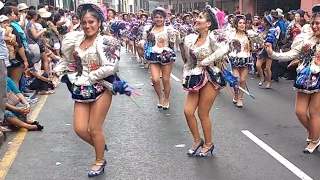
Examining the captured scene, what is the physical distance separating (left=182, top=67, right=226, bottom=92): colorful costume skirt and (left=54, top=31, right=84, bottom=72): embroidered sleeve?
4.90 ft

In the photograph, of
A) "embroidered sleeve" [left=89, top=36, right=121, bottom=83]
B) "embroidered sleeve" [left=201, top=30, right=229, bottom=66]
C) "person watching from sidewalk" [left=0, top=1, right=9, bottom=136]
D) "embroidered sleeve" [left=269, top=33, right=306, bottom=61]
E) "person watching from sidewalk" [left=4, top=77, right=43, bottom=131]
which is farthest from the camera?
"person watching from sidewalk" [left=4, top=77, right=43, bottom=131]

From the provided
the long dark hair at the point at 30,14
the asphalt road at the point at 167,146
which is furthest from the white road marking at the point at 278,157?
the long dark hair at the point at 30,14

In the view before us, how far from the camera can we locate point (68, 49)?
565 centimetres

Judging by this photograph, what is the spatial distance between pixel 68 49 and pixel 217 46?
1785 mm

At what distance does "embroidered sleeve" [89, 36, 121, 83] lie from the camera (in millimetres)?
5322

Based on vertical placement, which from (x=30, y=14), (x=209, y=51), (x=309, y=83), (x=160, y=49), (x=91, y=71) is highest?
(x=30, y=14)

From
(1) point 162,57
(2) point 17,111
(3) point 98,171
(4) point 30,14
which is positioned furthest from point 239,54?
(4) point 30,14

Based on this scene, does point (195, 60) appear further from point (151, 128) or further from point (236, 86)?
point (151, 128)

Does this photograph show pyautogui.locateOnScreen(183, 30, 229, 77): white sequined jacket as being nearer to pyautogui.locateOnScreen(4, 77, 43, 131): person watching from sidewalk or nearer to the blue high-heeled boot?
the blue high-heeled boot

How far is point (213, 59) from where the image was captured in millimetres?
6074

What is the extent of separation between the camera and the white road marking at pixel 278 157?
219 inches

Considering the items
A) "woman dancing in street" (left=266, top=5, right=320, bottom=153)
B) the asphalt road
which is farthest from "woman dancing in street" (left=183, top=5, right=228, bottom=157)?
"woman dancing in street" (left=266, top=5, right=320, bottom=153)

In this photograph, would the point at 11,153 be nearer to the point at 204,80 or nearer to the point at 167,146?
the point at 167,146

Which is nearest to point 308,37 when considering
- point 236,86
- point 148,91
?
point 236,86
